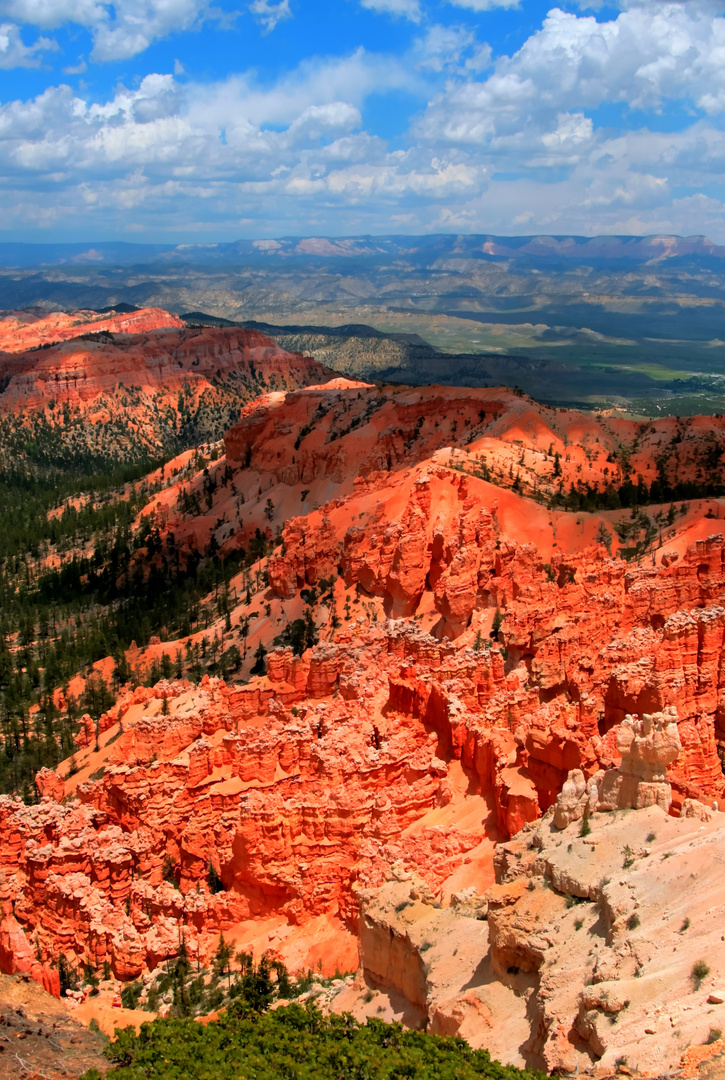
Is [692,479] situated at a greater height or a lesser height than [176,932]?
greater

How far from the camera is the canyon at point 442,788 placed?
1509 centimetres

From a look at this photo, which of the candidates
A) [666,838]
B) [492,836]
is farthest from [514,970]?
[492,836]

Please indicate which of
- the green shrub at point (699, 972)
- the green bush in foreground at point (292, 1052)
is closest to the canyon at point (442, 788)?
the green shrub at point (699, 972)

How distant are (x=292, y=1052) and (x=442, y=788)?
1084 centimetres

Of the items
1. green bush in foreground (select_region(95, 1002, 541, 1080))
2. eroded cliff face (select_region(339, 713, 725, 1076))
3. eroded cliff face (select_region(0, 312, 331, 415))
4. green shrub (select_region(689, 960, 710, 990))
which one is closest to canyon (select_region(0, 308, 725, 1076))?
eroded cliff face (select_region(339, 713, 725, 1076))

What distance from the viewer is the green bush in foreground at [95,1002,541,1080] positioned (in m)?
14.4

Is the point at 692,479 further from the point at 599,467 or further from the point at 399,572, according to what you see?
the point at 399,572

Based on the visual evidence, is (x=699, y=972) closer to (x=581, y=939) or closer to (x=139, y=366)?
(x=581, y=939)

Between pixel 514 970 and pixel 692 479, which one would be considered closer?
pixel 514 970

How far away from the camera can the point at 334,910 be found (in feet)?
79.0

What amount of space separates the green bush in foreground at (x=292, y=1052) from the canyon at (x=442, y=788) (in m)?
1.04

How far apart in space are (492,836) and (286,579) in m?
33.7

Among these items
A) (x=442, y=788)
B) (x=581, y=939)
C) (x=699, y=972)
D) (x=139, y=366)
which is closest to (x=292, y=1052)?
(x=581, y=939)

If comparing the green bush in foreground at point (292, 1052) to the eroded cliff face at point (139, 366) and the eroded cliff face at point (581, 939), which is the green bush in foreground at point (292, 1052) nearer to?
the eroded cliff face at point (581, 939)
